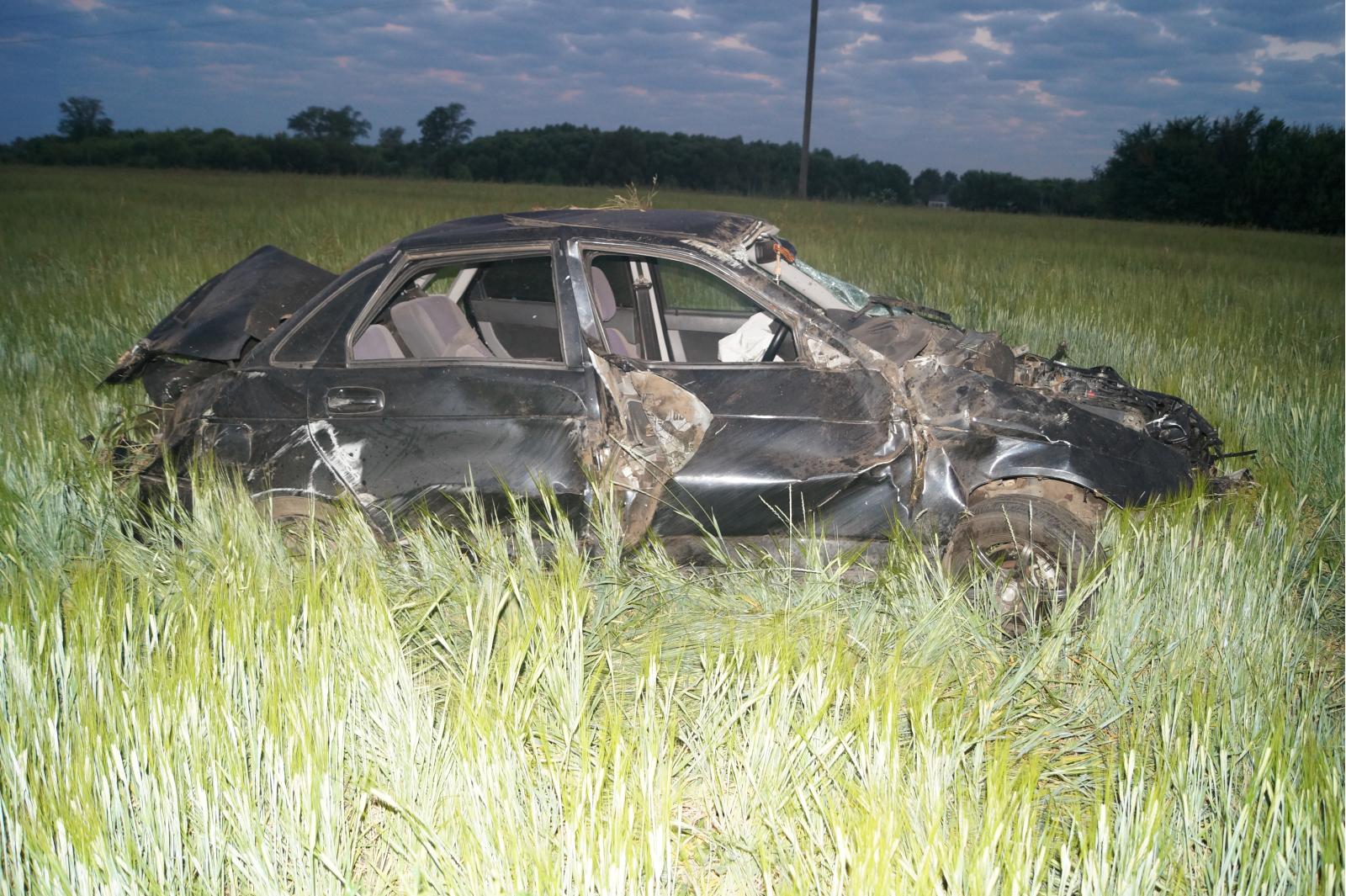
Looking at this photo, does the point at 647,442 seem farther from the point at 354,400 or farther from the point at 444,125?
the point at 444,125

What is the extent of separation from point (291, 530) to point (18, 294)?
967cm

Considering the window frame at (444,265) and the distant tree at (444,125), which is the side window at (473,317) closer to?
the window frame at (444,265)

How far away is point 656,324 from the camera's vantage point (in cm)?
486

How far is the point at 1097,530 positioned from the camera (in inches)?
146

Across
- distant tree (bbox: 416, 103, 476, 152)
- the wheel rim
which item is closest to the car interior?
the wheel rim

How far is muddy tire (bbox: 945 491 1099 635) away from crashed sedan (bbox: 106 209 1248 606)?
10 millimetres

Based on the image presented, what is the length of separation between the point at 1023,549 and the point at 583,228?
2.25 metres

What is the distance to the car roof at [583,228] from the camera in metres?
4.07

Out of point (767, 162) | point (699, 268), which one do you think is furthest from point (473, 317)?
point (767, 162)

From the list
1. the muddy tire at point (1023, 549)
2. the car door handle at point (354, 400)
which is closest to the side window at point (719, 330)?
the muddy tire at point (1023, 549)

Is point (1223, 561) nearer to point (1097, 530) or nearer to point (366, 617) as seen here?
point (1097, 530)

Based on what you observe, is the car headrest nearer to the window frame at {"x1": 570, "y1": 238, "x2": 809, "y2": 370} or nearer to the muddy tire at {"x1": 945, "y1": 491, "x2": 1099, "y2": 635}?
the window frame at {"x1": 570, "y1": 238, "x2": 809, "y2": 370}

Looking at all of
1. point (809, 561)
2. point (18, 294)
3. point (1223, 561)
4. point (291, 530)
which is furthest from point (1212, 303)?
point (18, 294)

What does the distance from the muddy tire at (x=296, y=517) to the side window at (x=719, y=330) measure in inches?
64.8
